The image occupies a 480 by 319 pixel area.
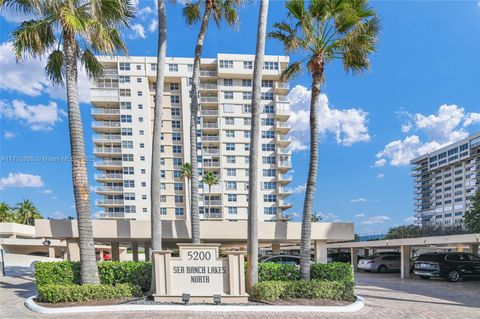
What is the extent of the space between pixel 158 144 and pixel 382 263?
22011mm

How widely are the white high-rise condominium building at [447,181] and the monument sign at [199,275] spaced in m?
115

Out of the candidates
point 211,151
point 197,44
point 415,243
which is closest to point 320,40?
point 197,44

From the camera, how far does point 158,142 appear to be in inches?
495

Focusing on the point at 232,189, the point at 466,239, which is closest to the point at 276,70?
the point at 232,189

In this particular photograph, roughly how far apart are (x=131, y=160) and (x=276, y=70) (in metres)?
29.0

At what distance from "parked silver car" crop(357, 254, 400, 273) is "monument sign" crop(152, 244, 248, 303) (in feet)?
65.7

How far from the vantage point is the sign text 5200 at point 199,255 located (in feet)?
35.0

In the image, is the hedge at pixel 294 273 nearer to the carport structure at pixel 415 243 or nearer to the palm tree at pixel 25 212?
the carport structure at pixel 415 243

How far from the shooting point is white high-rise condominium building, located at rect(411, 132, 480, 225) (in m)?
117

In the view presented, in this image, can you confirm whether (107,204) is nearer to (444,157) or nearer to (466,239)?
(466,239)

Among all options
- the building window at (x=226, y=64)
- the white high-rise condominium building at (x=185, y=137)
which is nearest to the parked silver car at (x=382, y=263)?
the white high-rise condominium building at (x=185, y=137)

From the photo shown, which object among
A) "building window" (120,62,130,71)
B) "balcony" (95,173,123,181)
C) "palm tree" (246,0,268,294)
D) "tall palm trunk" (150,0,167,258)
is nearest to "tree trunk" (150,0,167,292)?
"tall palm trunk" (150,0,167,258)

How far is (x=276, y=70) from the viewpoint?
6047 centimetres

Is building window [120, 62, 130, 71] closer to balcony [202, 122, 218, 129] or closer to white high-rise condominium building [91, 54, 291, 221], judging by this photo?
white high-rise condominium building [91, 54, 291, 221]
